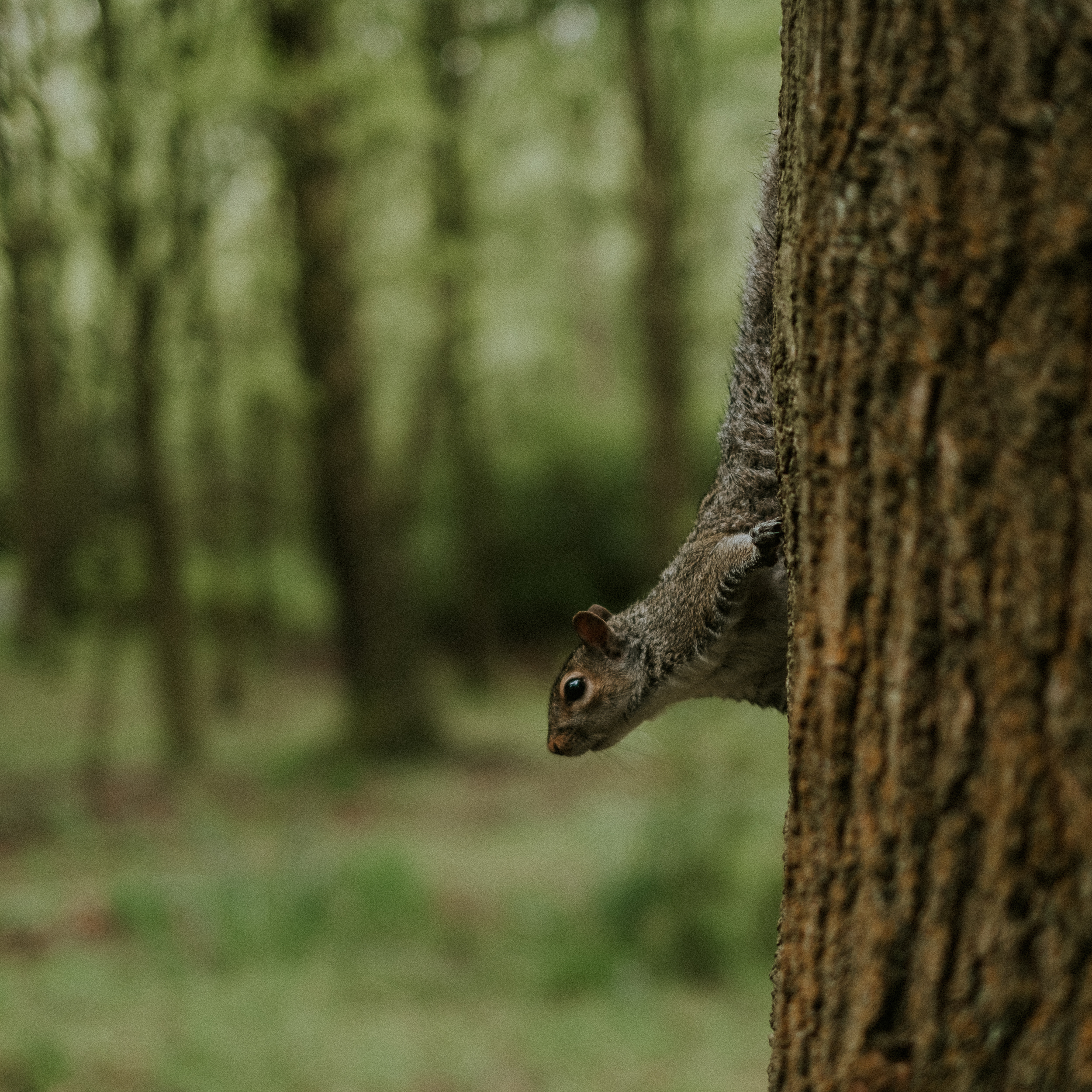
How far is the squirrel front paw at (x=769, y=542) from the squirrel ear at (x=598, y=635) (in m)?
0.46

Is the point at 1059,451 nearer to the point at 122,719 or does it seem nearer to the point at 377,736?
the point at 377,736

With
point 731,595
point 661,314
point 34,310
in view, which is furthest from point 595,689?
point 661,314

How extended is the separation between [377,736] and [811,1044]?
935cm

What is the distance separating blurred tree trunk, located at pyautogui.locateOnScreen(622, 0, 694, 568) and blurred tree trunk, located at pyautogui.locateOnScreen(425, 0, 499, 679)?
62.4 inches

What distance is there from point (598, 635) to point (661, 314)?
748cm

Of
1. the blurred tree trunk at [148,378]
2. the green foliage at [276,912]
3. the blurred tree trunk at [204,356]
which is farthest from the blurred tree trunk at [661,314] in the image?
the blurred tree trunk at [148,378]

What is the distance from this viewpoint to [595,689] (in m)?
2.30

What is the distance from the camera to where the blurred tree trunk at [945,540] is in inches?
46.3

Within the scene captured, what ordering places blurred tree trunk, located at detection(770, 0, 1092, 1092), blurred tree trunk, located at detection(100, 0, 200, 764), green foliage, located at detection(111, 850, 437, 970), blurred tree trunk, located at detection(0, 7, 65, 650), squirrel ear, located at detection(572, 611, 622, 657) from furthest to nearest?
blurred tree trunk, located at detection(100, 0, 200, 764), green foliage, located at detection(111, 850, 437, 970), blurred tree trunk, located at detection(0, 7, 65, 650), squirrel ear, located at detection(572, 611, 622, 657), blurred tree trunk, located at detection(770, 0, 1092, 1092)

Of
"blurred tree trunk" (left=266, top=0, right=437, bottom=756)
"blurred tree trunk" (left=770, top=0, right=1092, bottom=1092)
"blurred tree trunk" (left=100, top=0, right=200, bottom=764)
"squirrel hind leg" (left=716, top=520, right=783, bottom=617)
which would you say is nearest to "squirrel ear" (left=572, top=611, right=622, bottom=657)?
"squirrel hind leg" (left=716, top=520, right=783, bottom=617)

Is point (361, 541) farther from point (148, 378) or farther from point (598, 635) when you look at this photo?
point (598, 635)

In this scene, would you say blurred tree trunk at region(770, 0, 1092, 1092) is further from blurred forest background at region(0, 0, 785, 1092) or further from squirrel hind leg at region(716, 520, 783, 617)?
blurred forest background at region(0, 0, 785, 1092)

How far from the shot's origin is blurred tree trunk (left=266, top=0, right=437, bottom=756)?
9.84 metres

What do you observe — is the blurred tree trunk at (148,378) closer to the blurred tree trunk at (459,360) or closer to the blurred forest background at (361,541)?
the blurred forest background at (361,541)
